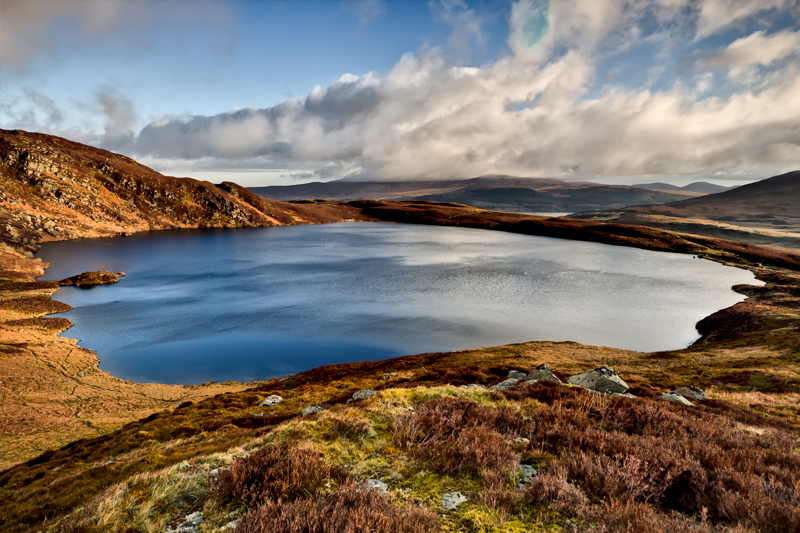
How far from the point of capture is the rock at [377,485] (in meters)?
5.62

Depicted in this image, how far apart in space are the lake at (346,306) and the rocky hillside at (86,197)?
48.6ft

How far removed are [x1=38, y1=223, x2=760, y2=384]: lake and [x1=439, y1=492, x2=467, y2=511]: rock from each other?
97.6ft

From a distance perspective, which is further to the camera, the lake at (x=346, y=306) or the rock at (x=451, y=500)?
the lake at (x=346, y=306)

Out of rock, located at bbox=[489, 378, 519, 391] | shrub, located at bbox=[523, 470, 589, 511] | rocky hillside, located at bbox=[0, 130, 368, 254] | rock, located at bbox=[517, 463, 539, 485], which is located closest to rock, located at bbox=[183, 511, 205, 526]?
shrub, located at bbox=[523, 470, 589, 511]

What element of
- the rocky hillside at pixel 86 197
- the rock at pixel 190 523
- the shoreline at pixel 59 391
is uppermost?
the rocky hillside at pixel 86 197

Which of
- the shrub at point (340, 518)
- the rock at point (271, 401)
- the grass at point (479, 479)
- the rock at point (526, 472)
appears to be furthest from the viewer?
the rock at point (271, 401)

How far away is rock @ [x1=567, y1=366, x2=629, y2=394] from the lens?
48.3 feet

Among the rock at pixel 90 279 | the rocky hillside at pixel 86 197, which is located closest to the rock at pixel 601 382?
the rock at pixel 90 279

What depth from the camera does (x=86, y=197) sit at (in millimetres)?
128750

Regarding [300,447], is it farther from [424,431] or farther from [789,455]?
[789,455]

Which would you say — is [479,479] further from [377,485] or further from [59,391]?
[59,391]

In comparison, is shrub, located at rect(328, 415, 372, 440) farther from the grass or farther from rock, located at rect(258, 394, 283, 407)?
rock, located at rect(258, 394, 283, 407)

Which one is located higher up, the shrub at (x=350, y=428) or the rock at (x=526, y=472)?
the rock at (x=526, y=472)

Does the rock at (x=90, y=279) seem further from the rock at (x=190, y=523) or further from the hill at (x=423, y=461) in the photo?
the rock at (x=190, y=523)
